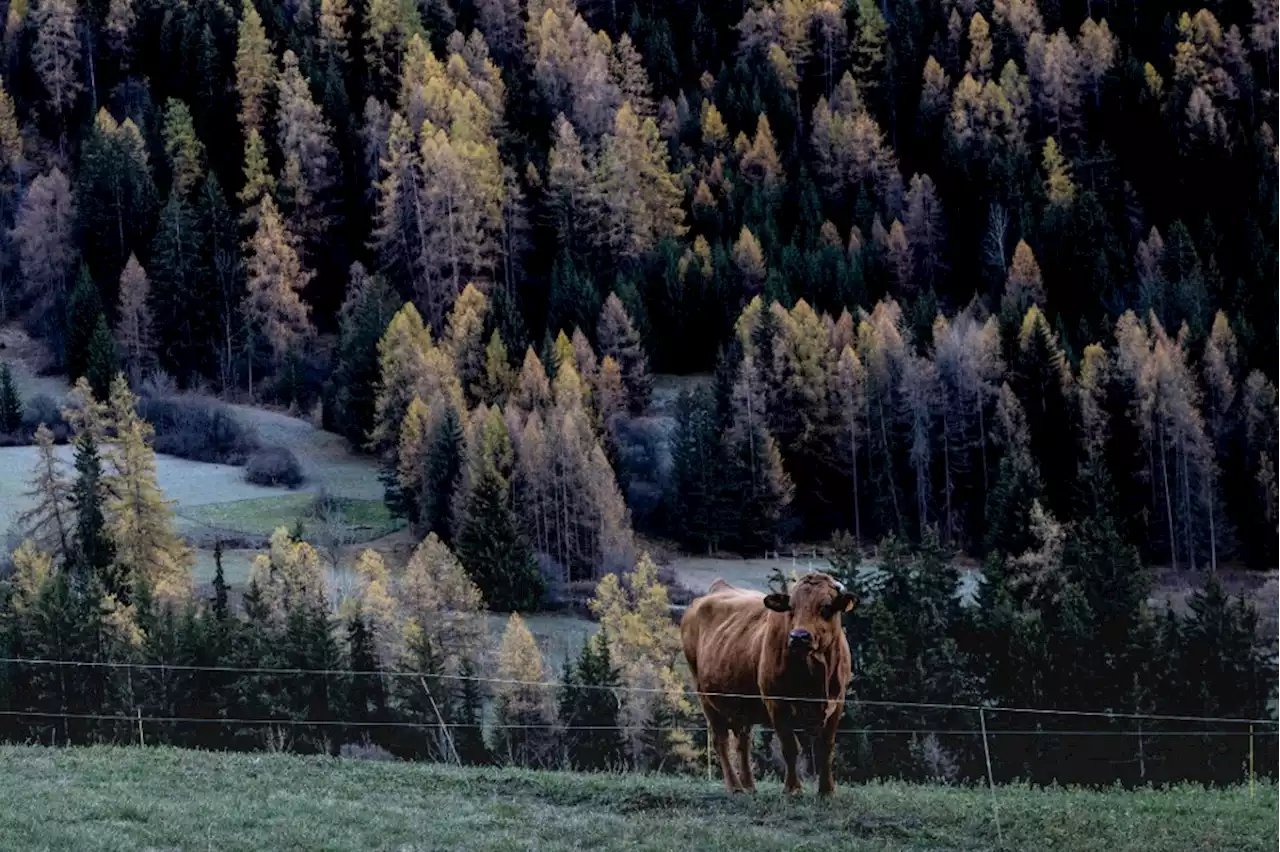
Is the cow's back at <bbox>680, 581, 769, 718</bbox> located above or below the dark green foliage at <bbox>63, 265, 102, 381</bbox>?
below

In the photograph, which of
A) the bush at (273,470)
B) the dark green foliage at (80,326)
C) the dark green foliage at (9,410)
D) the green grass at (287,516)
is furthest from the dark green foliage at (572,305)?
the dark green foliage at (9,410)

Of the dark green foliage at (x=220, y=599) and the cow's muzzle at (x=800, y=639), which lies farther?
the dark green foliage at (x=220, y=599)

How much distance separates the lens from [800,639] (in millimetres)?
19688

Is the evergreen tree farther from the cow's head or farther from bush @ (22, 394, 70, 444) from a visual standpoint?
the cow's head

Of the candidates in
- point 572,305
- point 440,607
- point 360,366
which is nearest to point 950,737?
point 440,607

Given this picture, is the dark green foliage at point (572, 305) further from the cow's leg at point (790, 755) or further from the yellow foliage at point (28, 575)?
the cow's leg at point (790, 755)

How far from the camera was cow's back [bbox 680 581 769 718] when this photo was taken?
21172 mm

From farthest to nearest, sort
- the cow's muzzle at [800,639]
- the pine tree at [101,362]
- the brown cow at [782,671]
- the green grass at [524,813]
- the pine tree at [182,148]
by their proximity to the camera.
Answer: the pine tree at [182,148], the pine tree at [101,362], the brown cow at [782,671], the cow's muzzle at [800,639], the green grass at [524,813]

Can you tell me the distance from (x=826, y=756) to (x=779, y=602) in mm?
1797

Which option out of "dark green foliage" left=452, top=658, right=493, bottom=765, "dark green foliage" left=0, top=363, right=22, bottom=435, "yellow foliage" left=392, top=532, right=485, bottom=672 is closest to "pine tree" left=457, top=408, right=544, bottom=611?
"yellow foliage" left=392, top=532, right=485, bottom=672

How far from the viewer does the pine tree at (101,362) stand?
120000 millimetres

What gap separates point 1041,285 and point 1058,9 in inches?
2116

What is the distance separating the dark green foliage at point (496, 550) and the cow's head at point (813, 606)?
2686 inches

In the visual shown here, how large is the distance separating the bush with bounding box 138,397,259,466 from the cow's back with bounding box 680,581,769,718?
92709 mm
